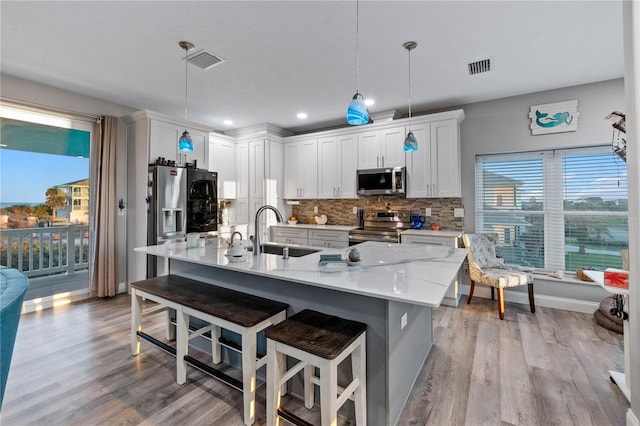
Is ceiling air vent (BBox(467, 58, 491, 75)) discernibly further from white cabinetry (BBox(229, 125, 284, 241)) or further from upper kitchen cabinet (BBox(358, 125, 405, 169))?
white cabinetry (BBox(229, 125, 284, 241))

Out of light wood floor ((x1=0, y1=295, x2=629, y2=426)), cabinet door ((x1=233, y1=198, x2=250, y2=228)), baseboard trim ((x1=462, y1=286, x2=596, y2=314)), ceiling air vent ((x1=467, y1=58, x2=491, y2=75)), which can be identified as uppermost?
ceiling air vent ((x1=467, y1=58, x2=491, y2=75))

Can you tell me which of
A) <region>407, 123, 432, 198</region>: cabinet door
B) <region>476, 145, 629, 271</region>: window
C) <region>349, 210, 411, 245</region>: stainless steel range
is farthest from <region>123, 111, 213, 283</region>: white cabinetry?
<region>476, 145, 629, 271</region>: window

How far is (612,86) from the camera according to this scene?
3.37 m

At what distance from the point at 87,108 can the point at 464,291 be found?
5860mm

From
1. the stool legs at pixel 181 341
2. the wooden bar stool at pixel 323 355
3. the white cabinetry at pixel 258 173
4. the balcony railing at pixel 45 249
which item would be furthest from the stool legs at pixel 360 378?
the balcony railing at pixel 45 249

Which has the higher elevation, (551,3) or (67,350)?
(551,3)

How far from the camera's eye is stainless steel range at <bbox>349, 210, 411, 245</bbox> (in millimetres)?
4176

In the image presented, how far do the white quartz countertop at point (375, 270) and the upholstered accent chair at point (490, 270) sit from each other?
136 centimetres

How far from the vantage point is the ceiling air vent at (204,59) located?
2.85m

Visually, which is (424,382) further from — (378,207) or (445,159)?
(378,207)

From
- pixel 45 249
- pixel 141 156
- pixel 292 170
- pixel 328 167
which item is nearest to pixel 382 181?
pixel 328 167

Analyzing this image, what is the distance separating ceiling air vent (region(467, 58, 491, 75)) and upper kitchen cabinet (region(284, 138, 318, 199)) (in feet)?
8.68

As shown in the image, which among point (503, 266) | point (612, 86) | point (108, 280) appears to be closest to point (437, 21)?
point (612, 86)

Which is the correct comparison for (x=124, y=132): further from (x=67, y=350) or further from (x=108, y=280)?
(x=67, y=350)
